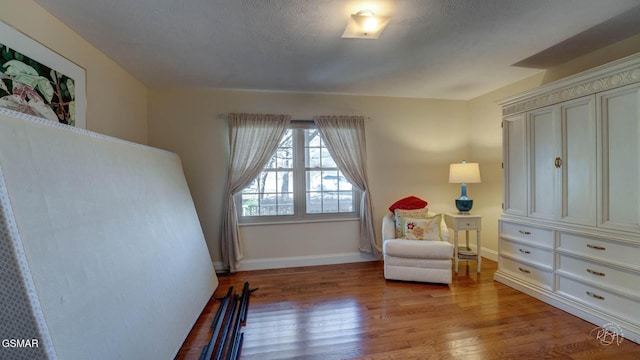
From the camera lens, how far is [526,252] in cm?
261

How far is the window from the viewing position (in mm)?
3467

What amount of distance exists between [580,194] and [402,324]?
6.31 ft

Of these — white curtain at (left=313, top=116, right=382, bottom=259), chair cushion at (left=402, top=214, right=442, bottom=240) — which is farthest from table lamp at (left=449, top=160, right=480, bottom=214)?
white curtain at (left=313, top=116, right=382, bottom=259)

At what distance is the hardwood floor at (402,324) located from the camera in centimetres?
177

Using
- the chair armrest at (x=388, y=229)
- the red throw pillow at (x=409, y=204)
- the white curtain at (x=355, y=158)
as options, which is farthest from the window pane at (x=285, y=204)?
the red throw pillow at (x=409, y=204)

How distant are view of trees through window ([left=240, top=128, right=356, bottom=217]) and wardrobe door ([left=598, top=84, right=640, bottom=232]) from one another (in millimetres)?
2516

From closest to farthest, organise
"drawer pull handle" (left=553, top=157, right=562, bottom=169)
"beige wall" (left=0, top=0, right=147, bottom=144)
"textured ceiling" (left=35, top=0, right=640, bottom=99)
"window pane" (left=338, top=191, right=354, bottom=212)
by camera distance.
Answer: "beige wall" (left=0, top=0, right=147, bottom=144), "textured ceiling" (left=35, top=0, right=640, bottom=99), "drawer pull handle" (left=553, top=157, right=562, bottom=169), "window pane" (left=338, top=191, right=354, bottom=212)

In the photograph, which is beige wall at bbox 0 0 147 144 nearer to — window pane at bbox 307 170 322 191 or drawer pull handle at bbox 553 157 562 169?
window pane at bbox 307 170 322 191

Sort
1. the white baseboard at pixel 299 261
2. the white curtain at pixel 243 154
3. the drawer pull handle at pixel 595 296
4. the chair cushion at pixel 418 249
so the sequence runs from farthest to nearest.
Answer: the white baseboard at pixel 299 261 < the white curtain at pixel 243 154 < the chair cushion at pixel 418 249 < the drawer pull handle at pixel 595 296

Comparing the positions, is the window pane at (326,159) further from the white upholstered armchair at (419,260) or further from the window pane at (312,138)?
the white upholstered armchair at (419,260)

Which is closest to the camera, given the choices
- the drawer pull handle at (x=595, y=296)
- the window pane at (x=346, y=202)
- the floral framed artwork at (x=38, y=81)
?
the floral framed artwork at (x=38, y=81)

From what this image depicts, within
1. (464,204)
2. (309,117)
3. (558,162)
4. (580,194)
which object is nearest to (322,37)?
(309,117)

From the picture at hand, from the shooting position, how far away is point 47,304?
975 mm

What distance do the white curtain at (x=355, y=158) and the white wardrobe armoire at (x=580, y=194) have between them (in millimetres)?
1611
